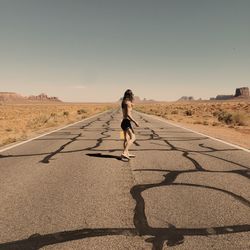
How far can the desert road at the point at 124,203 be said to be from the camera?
3.85 m

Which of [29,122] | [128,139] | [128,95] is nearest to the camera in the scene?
[128,95]

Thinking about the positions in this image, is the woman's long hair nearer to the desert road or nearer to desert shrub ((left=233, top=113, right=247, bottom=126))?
the desert road

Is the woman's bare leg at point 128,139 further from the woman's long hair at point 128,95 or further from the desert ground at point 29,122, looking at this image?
the desert ground at point 29,122

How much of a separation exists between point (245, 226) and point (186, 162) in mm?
4472

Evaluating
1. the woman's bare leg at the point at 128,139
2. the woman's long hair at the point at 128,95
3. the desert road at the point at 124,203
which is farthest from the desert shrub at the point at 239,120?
the woman's long hair at the point at 128,95

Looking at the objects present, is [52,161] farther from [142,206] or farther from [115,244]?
[115,244]

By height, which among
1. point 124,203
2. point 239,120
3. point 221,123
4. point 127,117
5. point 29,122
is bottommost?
point 29,122

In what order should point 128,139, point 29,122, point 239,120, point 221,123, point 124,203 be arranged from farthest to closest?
point 29,122 → point 221,123 → point 239,120 → point 128,139 → point 124,203

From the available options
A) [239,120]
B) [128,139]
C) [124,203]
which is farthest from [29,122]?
[124,203]

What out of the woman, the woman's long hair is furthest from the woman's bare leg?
the woman's long hair

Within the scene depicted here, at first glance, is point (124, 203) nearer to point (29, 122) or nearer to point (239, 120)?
point (239, 120)

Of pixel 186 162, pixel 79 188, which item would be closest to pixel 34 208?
pixel 79 188

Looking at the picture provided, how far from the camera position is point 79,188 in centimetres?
605

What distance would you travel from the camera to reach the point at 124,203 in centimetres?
519
